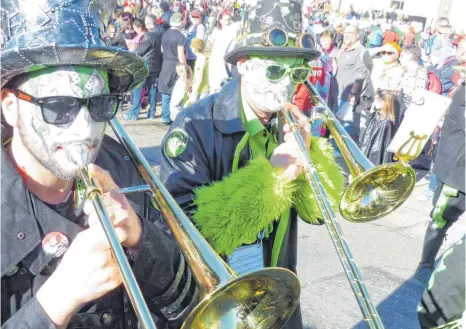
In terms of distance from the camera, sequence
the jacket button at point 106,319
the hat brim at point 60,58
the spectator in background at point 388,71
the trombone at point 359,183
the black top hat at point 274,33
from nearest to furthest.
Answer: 1. the hat brim at point 60,58
2. the jacket button at point 106,319
3. the trombone at point 359,183
4. the black top hat at point 274,33
5. the spectator in background at point 388,71

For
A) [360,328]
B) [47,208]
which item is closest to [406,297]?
[360,328]

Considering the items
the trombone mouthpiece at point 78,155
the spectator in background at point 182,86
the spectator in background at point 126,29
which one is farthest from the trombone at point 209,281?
the spectator in background at point 126,29

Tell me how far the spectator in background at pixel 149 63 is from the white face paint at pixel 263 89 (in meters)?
6.65

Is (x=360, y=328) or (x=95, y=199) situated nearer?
(x=95, y=199)

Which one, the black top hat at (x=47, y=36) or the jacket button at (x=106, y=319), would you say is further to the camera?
the jacket button at (x=106, y=319)

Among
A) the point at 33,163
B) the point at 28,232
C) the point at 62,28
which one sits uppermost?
the point at 62,28

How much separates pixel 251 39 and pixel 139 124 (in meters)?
6.77

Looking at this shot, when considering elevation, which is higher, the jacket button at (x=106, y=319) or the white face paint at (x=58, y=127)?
the white face paint at (x=58, y=127)

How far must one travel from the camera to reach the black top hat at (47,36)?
4.46 feet

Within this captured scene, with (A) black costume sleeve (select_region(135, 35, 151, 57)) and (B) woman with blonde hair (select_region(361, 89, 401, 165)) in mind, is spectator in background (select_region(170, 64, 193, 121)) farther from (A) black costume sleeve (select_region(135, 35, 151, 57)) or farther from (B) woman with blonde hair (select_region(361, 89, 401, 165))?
(B) woman with blonde hair (select_region(361, 89, 401, 165))

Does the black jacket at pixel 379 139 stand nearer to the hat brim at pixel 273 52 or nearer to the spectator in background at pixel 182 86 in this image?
the spectator in background at pixel 182 86

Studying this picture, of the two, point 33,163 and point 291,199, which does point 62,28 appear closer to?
point 33,163

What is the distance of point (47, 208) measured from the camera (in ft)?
4.94

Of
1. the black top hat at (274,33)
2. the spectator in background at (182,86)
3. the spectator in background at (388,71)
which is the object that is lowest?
the spectator in background at (182,86)
